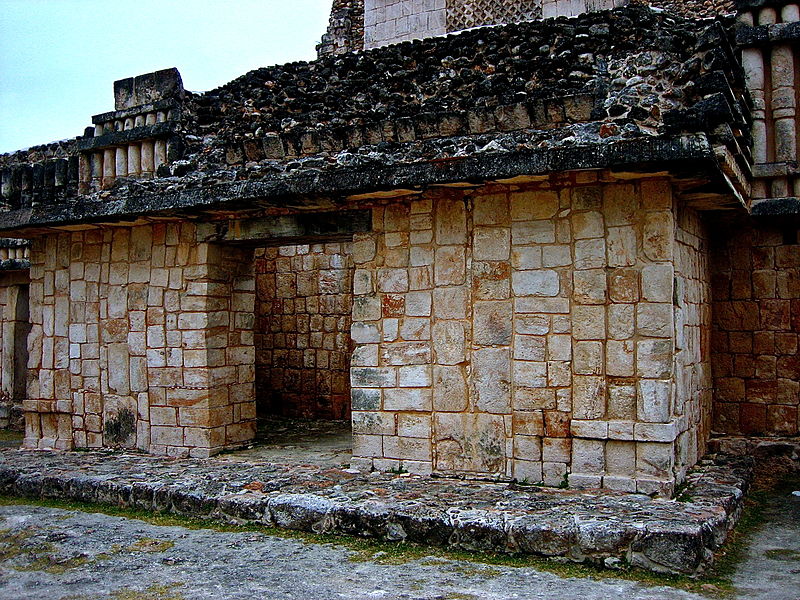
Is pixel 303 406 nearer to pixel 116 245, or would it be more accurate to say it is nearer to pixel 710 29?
pixel 116 245

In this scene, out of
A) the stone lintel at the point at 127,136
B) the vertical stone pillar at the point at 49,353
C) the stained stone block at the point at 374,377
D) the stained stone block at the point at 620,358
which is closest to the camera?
the stained stone block at the point at 620,358

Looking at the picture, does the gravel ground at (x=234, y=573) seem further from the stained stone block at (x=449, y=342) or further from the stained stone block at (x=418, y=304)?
the stained stone block at (x=418, y=304)

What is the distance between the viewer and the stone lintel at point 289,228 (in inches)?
272

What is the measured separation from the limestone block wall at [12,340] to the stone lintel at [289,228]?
574 centimetres

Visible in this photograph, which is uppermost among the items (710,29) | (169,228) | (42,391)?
(710,29)

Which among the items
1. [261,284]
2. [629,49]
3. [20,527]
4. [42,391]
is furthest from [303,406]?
[629,49]

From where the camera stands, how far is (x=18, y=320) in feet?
39.0

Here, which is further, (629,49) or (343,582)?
(629,49)

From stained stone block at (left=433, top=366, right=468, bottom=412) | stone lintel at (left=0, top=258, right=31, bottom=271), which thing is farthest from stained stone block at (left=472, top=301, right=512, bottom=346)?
stone lintel at (left=0, top=258, right=31, bottom=271)

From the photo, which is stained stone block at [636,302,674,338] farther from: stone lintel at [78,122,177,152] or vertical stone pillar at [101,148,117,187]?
vertical stone pillar at [101,148,117,187]

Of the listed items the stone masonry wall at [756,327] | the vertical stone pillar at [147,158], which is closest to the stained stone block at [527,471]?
the stone masonry wall at [756,327]

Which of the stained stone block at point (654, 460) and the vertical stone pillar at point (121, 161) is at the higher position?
the vertical stone pillar at point (121, 161)

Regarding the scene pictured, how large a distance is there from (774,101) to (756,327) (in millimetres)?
2103

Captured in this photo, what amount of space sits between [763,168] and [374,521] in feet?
15.3
